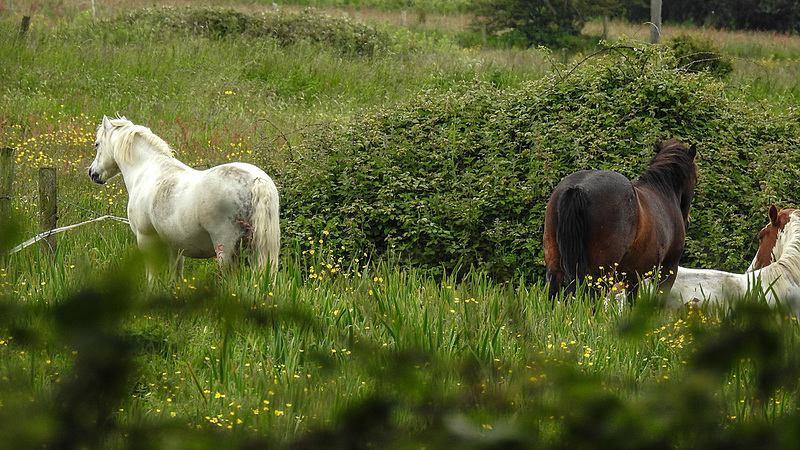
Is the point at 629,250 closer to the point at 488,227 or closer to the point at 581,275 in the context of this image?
the point at 581,275

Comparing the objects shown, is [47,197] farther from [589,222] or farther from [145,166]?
[589,222]

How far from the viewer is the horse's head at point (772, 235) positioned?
213 inches

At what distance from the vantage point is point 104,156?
6559 mm

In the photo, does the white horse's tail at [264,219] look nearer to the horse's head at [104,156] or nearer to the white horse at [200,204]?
the white horse at [200,204]

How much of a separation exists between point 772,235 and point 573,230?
1.61 meters

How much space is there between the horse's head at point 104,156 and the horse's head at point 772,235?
16.5 feet

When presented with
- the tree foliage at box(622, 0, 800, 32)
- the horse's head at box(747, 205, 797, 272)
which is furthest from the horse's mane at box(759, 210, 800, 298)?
the tree foliage at box(622, 0, 800, 32)

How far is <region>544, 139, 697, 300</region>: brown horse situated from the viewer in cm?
504

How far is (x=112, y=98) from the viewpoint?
13.2m

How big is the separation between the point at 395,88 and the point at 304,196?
8847 mm

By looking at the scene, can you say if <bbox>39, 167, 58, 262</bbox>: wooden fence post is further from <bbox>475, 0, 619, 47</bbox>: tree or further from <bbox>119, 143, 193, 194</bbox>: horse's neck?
Answer: <bbox>475, 0, 619, 47</bbox>: tree

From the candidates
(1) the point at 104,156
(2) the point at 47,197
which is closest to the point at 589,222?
(1) the point at 104,156

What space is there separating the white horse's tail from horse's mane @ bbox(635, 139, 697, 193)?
260 centimetres

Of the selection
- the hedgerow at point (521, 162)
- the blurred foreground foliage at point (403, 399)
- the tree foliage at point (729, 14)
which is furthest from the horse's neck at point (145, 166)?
the tree foliage at point (729, 14)
